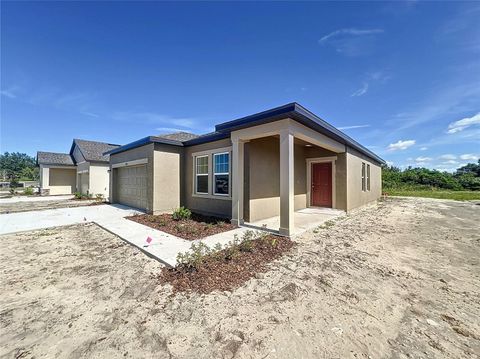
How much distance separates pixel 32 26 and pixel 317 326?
12.0 meters

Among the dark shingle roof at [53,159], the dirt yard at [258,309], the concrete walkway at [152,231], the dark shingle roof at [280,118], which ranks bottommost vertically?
the dirt yard at [258,309]

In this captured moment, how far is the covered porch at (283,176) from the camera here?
5723mm

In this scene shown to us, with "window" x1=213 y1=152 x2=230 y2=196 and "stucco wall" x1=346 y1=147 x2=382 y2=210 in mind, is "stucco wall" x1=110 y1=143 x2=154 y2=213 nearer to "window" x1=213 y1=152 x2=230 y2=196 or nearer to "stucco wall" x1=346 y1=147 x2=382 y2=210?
"window" x1=213 y1=152 x2=230 y2=196

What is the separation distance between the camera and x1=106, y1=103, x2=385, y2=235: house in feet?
19.2

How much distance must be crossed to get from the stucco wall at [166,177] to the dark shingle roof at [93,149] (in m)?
11.8

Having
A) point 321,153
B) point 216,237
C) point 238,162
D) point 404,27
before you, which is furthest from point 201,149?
point 404,27

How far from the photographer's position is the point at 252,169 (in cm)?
730

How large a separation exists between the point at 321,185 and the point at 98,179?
1889 cm

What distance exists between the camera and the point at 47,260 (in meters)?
4.40

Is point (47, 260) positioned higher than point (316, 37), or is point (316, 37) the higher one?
point (316, 37)

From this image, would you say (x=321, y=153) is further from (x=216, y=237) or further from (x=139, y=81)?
(x=139, y=81)

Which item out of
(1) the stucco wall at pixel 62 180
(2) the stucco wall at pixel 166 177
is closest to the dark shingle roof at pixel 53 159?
(1) the stucco wall at pixel 62 180

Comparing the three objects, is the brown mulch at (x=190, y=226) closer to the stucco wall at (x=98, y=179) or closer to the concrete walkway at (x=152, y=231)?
the concrete walkway at (x=152, y=231)

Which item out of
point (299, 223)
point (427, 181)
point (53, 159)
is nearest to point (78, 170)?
point (53, 159)
